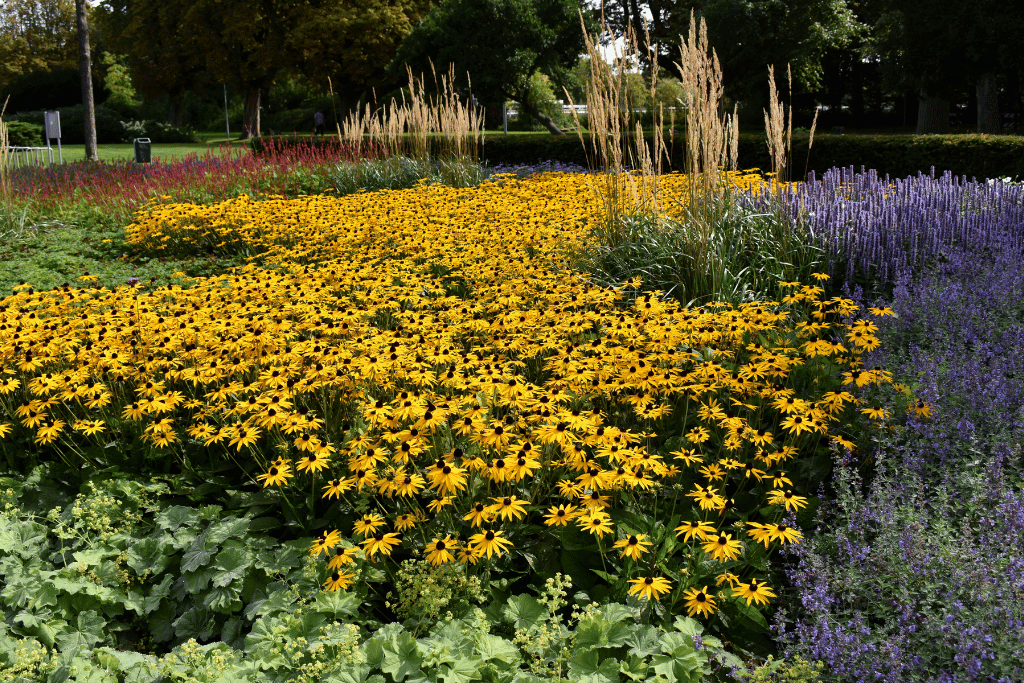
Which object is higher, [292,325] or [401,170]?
[401,170]

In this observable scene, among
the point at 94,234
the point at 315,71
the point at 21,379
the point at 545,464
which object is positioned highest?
the point at 315,71

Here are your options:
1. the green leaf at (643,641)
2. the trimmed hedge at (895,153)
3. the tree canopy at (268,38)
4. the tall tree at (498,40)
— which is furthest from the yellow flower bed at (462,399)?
the tree canopy at (268,38)

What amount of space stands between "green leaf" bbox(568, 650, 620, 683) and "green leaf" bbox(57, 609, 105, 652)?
1633 millimetres

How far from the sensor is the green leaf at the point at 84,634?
263 cm

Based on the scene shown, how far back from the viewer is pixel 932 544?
2.52 meters

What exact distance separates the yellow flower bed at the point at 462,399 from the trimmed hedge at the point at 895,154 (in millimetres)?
5915

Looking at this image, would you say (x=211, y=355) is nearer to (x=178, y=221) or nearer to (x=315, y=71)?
(x=178, y=221)

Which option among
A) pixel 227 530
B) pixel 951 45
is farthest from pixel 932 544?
pixel 951 45

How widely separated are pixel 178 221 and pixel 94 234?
4.33 feet

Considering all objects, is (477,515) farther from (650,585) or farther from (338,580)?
(650,585)

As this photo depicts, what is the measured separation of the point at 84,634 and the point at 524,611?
1.53m

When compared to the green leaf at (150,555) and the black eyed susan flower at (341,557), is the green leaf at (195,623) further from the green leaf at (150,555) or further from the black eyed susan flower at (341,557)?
the black eyed susan flower at (341,557)

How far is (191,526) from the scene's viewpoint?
10.1 ft

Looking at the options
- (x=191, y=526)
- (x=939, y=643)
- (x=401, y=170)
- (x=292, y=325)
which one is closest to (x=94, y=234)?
(x=401, y=170)
